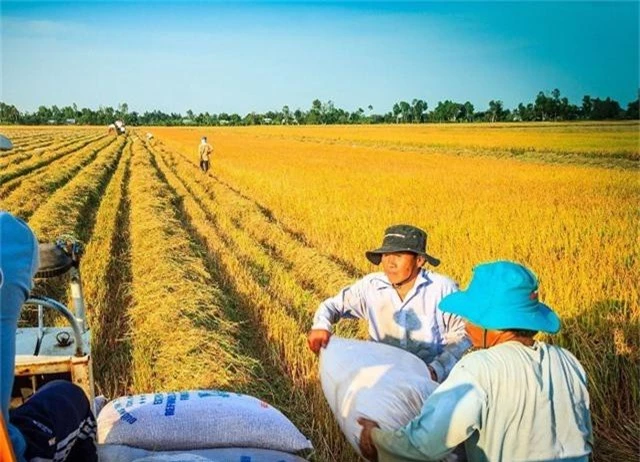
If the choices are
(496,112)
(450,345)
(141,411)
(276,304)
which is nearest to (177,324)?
(276,304)

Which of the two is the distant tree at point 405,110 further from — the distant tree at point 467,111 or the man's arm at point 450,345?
the man's arm at point 450,345

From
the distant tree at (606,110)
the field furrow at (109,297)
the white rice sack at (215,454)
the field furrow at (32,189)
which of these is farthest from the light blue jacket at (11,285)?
the distant tree at (606,110)

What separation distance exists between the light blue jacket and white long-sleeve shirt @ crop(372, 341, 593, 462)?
117cm

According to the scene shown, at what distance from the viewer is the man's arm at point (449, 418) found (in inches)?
75.8

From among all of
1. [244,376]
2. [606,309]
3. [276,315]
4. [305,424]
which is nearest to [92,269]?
[276,315]

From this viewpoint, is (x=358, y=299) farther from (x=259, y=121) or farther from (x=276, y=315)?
(x=259, y=121)

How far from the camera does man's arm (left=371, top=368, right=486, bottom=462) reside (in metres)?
1.93

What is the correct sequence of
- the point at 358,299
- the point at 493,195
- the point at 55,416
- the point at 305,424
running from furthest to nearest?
the point at 493,195 → the point at 305,424 → the point at 358,299 → the point at 55,416

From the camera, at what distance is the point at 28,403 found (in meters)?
1.86

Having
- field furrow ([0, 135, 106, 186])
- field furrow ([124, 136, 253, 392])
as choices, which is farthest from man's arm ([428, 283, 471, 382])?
field furrow ([0, 135, 106, 186])

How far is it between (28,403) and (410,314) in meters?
1.89

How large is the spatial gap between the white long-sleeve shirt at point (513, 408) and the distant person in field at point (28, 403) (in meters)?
1.04

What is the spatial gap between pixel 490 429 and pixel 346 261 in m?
5.32

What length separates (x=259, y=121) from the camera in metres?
100
